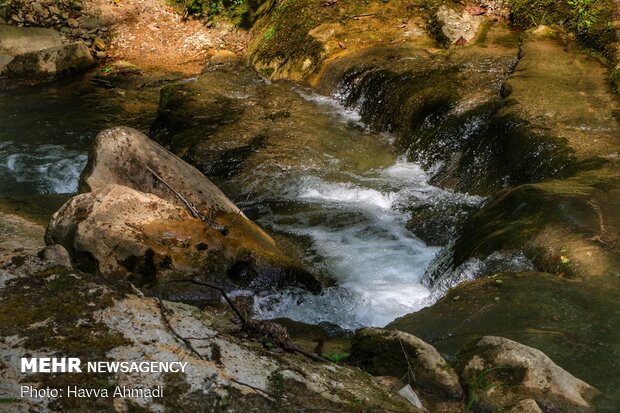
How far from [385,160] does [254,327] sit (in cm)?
587

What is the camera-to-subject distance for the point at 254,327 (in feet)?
10.7

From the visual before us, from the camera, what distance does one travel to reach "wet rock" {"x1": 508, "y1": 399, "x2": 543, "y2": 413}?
3.13 meters

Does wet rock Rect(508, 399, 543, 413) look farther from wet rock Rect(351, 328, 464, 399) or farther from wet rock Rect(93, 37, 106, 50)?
wet rock Rect(93, 37, 106, 50)

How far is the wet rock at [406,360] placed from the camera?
3443 mm

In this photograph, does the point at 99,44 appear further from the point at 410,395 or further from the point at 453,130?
the point at 410,395

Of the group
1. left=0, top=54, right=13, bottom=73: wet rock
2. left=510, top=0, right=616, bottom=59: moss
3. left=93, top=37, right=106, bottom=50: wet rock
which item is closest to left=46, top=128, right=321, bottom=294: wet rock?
left=510, top=0, right=616, bottom=59: moss

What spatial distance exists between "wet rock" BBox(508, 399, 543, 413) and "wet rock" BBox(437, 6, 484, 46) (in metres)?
8.04

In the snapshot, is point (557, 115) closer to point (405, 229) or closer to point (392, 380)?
point (405, 229)

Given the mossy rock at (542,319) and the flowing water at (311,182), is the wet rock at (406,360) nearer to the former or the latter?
the mossy rock at (542,319)

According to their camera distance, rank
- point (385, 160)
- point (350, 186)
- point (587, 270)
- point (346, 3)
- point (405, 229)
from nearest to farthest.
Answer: point (587, 270)
point (405, 229)
point (350, 186)
point (385, 160)
point (346, 3)

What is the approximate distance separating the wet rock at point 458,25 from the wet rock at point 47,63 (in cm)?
737

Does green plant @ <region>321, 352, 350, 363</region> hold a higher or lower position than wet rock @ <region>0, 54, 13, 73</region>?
higher


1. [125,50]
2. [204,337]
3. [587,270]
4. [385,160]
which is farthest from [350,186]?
[125,50]

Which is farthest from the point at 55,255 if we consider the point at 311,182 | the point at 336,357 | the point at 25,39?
the point at 25,39
